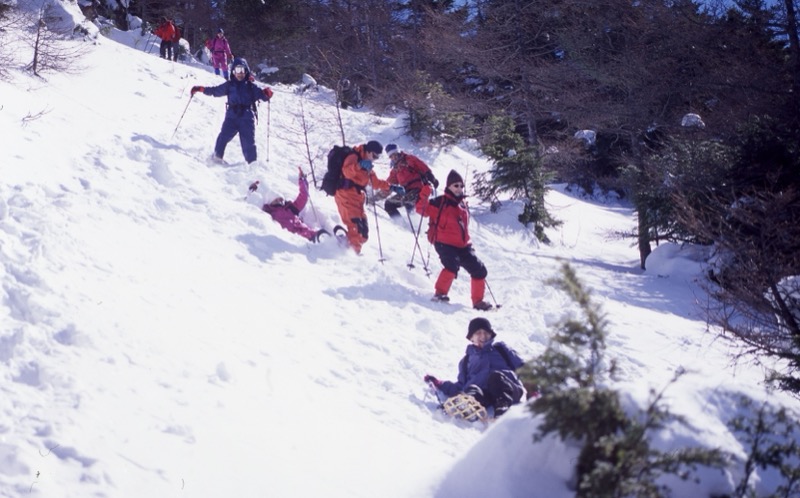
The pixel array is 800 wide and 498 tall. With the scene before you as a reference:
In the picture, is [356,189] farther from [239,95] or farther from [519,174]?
[519,174]

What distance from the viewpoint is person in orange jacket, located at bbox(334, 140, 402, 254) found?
360 inches

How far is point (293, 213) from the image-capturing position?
9750 millimetres

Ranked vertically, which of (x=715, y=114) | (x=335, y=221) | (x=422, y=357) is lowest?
(x=422, y=357)

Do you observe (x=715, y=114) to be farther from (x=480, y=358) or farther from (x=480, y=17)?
(x=480, y=358)

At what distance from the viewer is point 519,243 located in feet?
49.4

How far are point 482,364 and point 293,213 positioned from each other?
4.62m

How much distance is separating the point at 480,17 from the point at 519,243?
11586 mm

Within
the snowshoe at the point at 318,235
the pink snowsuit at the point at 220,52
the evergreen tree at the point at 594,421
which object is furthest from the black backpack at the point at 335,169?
the pink snowsuit at the point at 220,52

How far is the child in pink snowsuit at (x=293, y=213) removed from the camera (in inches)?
370

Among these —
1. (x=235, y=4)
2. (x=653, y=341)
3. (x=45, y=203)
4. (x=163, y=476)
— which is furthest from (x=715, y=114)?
(x=235, y=4)

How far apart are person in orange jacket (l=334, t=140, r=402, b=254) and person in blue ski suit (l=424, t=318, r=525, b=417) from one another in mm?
3352

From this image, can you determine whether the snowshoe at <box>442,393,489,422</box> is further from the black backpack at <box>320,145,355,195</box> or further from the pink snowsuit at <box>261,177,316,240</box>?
the black backpack at <box>320,145,355,195</box>

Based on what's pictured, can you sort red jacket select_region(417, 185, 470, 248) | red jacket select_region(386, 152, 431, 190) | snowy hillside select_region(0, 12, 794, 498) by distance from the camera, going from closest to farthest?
snowy hillside select_region(0, 12, 794, 498) → red jacket select_region(417, 185, 470, 248) → red jacket select_region(386, 152, 431, 190)

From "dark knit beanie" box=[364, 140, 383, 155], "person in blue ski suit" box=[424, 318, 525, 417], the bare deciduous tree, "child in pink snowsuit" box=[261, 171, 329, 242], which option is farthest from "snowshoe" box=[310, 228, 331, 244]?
the bare deciduous tree
